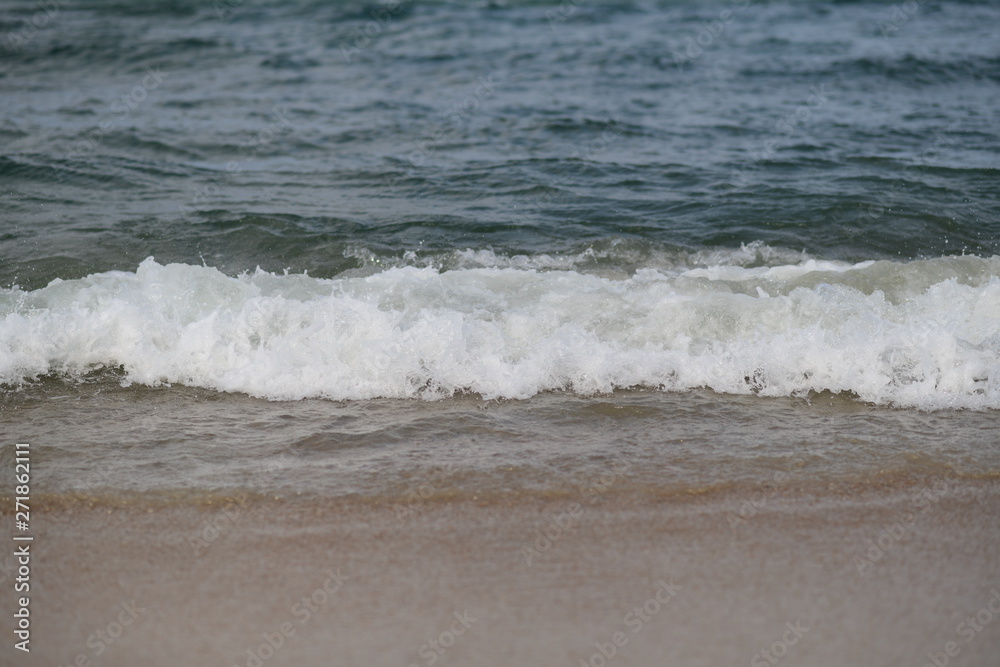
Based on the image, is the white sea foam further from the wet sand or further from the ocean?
the wet sand

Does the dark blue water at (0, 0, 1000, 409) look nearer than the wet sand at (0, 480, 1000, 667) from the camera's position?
No

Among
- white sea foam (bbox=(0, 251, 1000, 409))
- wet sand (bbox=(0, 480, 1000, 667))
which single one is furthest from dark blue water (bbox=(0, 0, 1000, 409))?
wet sand (bbox=(0, 480, 1000, 667))

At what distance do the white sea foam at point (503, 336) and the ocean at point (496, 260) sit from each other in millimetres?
21

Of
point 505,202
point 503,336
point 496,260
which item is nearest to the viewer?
point 503,336

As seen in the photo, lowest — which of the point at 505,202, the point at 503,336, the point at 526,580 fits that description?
the point at 526,580

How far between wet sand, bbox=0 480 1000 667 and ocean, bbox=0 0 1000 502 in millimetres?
195

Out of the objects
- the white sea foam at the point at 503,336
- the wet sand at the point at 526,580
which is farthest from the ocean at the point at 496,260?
the wet sand at the point at 526,580

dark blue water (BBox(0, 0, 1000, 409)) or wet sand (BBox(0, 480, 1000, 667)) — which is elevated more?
dark blue water (BBox(0, 0, 1000, 409))

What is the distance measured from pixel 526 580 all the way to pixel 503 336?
84.7 inches

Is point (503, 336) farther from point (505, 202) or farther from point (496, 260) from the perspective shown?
point (505, 202)

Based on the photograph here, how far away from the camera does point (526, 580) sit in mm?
3227

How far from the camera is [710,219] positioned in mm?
7711

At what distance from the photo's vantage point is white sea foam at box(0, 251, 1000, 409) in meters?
4.82

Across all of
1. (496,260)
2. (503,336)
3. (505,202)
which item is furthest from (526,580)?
(505,202)
